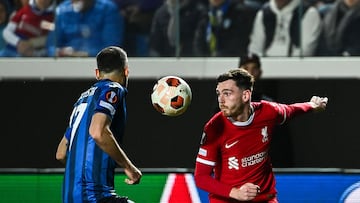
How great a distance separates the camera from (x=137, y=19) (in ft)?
33.2

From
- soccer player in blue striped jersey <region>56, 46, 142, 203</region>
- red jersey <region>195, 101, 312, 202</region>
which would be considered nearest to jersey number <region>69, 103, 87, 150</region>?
soccer player in blue striped jersey <region>56, 46, 142, 203</region>

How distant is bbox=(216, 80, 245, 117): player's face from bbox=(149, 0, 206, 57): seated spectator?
422 cm

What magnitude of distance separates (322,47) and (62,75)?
3.13 m

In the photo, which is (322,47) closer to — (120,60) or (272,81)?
(272,81)

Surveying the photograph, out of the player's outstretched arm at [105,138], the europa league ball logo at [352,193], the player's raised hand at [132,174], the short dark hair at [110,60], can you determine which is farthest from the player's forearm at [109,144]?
the europa league ball logo at [352,193]

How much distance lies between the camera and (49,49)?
10258 mm

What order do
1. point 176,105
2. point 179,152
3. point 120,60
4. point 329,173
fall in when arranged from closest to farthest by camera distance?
point 120,60
point 176,105
point 329,173
point 179,152

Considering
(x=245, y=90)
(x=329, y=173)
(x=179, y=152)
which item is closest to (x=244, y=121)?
(x=245, y=90)

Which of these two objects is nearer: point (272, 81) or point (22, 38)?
point (272, 81)

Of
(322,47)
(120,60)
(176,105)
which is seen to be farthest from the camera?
(322,47)

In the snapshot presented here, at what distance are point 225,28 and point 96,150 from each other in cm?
478

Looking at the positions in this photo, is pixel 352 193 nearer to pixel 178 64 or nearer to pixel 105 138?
pixel 105 138

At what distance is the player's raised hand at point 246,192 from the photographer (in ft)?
17.7

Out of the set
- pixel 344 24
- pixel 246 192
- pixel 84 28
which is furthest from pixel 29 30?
pixel 246 192
